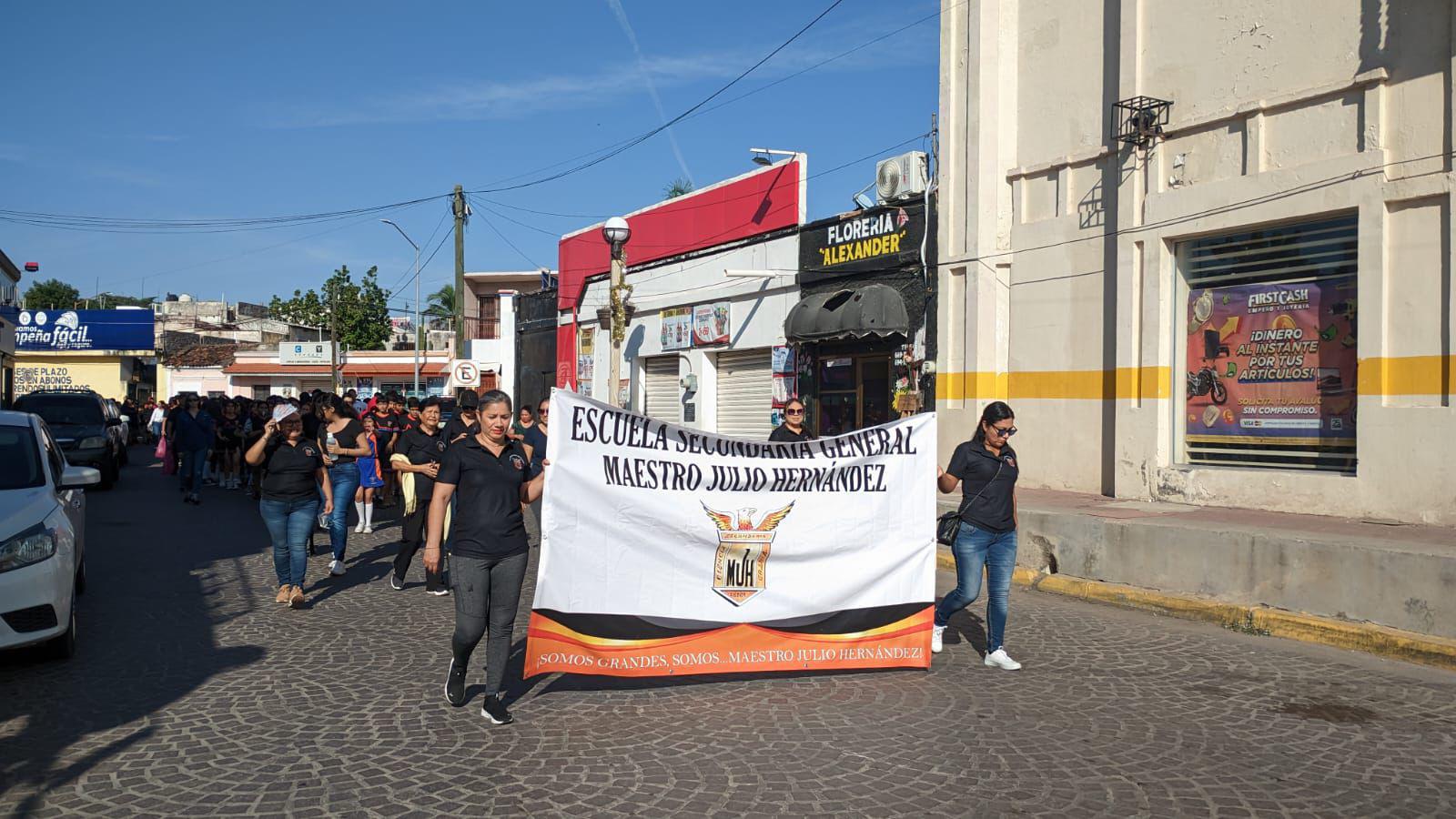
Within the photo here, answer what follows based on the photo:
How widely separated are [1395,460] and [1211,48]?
18.5ft

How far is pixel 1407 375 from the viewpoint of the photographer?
37.1ft

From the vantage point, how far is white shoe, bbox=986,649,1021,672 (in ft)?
23.9

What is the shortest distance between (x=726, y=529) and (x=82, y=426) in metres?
19.4

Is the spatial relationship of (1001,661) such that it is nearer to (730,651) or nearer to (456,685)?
(730,651)

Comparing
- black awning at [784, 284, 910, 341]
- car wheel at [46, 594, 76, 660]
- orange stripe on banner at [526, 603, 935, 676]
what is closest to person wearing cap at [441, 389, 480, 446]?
car wheel at [46, 594, 76, 660]

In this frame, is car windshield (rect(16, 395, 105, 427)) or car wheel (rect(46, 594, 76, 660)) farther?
car windshield (rect(16, 395, 105, 427))

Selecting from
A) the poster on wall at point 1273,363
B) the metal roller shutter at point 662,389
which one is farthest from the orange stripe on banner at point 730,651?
the metal roller shutter at point 662,389

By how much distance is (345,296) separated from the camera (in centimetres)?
6838

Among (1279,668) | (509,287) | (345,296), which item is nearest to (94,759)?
(1279,668)

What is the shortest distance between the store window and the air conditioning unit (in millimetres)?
5454

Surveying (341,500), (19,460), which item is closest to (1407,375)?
(341,500)

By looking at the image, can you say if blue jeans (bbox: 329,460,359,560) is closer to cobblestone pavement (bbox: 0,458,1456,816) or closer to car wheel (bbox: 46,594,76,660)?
cobblestone pavement (bbox: 0,458,1456,816)

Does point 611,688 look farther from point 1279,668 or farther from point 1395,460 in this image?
point 1395,460

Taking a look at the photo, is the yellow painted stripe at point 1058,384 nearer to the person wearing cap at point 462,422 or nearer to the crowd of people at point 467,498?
the crowd of people at point 467,498
